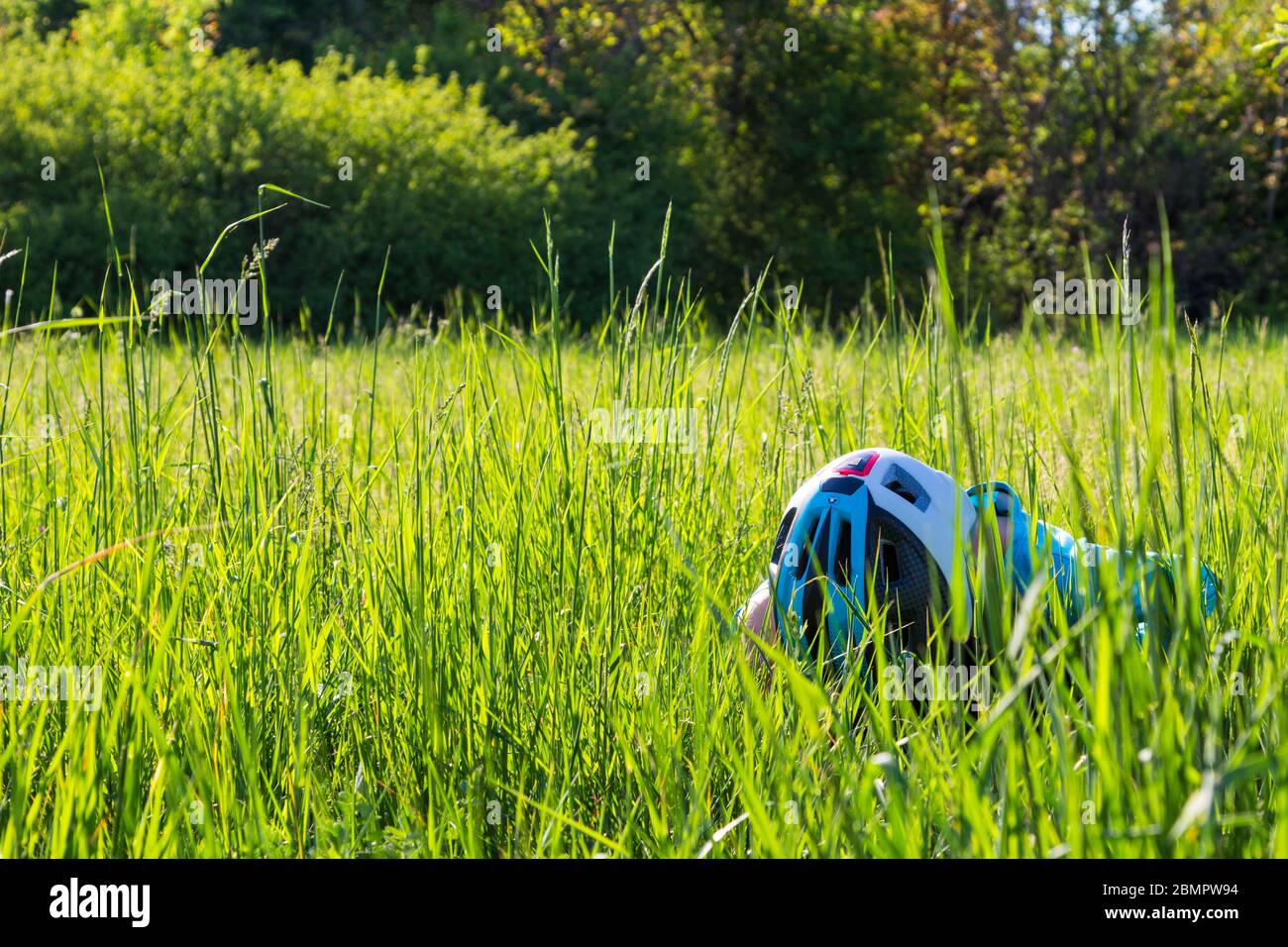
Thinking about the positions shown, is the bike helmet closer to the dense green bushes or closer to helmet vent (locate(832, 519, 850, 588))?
helmet vent (locate(832, 519, 850, 588))

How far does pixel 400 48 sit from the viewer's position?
15.5m

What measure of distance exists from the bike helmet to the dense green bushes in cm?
859

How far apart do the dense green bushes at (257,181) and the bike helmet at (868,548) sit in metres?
8.59

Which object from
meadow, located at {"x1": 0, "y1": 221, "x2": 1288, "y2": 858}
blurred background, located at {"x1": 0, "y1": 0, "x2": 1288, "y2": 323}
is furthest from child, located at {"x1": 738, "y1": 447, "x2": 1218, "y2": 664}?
blurred background, located at {"x1": 0, "y1": 0, "x2": 1288, "y2": 323}

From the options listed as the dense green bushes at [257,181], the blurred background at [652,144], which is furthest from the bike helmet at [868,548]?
the dense green bushes at [257,181]

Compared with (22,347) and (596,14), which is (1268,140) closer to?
(596,14)

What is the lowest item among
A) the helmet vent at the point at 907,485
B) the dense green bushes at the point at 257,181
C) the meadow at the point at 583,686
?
the meadow at the point at 583,686

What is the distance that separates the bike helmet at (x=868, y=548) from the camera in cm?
175

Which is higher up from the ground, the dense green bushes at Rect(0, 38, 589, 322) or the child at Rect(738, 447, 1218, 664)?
the dense green bushes at Rect(0, 38, 589, 322)

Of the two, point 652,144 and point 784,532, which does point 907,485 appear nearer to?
point 784,532

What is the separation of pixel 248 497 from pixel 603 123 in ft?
46.2

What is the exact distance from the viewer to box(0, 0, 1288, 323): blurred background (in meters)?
10.3

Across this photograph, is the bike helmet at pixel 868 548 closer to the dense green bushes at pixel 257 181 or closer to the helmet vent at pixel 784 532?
the helmet vent at pixel 784 532
